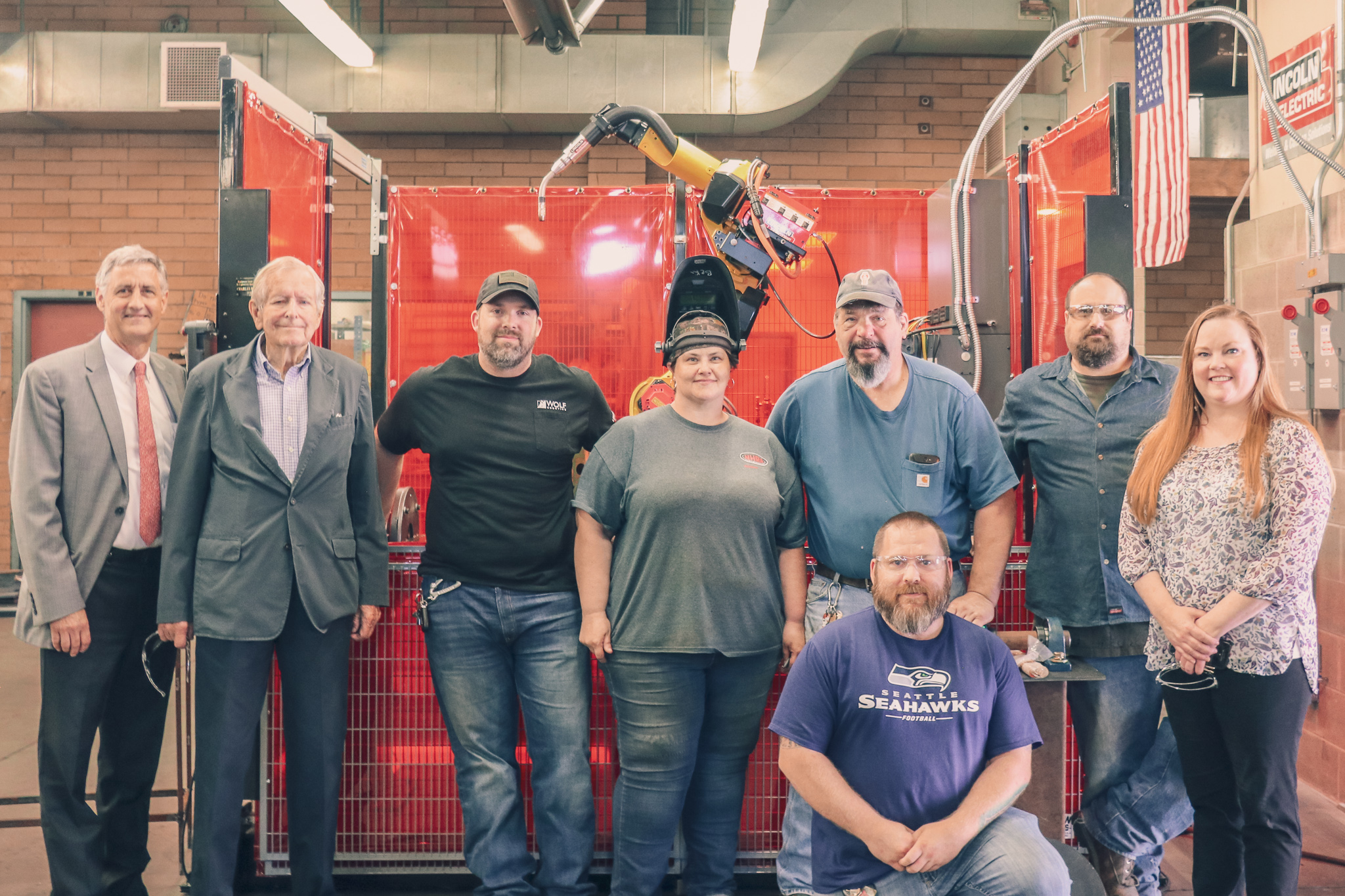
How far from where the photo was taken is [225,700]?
7.68ft

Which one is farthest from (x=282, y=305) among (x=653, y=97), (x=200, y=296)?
(x=200, y=296)

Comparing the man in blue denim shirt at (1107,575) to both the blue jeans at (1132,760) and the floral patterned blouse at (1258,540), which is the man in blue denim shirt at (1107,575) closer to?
the blue jeans at (1132,760)

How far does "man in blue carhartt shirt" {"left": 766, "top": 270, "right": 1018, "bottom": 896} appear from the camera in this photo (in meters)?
2.35

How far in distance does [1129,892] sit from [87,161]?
26.4 feet

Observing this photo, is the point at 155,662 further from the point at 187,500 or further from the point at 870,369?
the point at 870,369

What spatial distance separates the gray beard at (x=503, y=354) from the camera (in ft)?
8.21

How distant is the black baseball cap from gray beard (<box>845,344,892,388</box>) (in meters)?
0.86

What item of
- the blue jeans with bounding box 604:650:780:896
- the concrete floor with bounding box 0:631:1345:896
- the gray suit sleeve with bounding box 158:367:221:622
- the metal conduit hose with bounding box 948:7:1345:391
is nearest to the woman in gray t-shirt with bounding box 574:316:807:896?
the blue jeans with bounding box 604:650:780:896

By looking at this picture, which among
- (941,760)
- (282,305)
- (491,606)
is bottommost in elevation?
(941,760)

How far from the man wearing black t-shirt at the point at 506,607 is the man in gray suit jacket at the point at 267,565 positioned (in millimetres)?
256

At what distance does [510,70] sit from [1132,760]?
5.69 m

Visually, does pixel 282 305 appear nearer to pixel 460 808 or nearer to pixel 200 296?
pixel 460 808

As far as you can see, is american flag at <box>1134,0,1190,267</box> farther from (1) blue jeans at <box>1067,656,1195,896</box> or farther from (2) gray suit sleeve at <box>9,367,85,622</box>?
(2) gray suit sleeve at <box>9,367,85,622</box>

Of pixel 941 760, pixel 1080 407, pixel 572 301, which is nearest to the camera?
pixel 941 760
